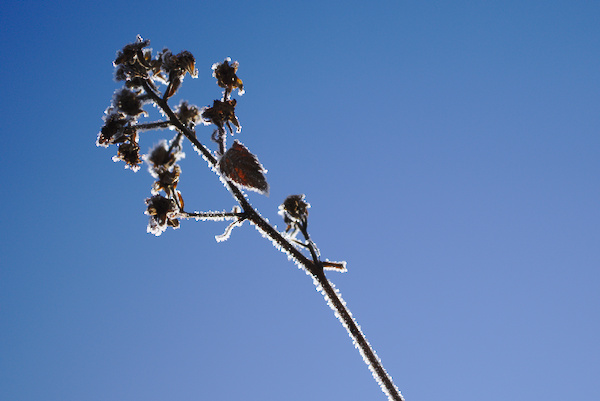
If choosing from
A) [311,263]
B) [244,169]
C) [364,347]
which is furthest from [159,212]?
[364,347]

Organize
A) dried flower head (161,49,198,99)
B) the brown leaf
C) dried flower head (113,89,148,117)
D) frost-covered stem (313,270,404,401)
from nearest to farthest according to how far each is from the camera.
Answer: frost-covered stem (313,270,404,401) < the brown leaf < dried flower head (113,89,148,117) < dried flower head (161,49,198,99)

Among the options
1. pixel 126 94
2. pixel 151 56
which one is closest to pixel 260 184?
pixel 126 94

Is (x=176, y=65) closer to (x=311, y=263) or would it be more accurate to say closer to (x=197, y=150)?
(x=197, y=150)

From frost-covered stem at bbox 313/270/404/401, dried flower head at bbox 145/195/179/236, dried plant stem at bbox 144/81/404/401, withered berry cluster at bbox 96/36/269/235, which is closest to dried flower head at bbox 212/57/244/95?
withered berry cluster at bbox 96/36/269/235

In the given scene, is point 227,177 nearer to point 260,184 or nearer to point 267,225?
point 260,184

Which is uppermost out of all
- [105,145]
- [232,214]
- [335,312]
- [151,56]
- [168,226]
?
[151,56]

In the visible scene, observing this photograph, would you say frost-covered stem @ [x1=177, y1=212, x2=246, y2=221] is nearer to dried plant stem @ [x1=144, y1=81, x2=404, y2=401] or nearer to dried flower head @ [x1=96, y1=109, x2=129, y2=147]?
dried plant stem @ [x1=144, y1=81, x2=404, y2=401]

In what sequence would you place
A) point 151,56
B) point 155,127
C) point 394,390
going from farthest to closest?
point 151,56 → point 155,127 → point 394,390
